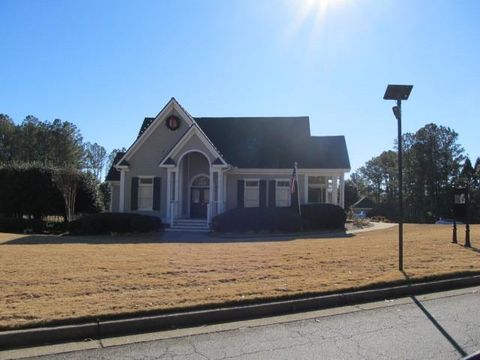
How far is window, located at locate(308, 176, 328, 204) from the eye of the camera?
2884cm

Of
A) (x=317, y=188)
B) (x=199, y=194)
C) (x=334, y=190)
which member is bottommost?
(x=199, y=194)

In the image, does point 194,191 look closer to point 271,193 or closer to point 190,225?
point 190,225

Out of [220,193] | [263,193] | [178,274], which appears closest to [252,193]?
[263,193]

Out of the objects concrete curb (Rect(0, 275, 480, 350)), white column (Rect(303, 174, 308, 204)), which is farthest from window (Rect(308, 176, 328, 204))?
concrete curb (Rect(0, 275, 480, 350))

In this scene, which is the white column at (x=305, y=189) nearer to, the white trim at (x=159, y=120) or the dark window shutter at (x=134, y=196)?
the white trim at (x=159, y=120)

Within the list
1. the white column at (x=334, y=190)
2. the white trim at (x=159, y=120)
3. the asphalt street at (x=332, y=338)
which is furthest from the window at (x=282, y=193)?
the asphalt street at (x=332, y=338)

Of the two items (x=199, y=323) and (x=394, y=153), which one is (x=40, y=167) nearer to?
(x=199, y=323)

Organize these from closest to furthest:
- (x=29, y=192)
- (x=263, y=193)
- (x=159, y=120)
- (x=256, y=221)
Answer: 1. (x=256, y=221)
2. (x=159, y=120)
3. (x=263, y=193)
4. (x=29, y=192)

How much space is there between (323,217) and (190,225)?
708 cm

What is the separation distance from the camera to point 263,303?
25.4ft

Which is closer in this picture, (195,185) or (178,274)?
(178,274)

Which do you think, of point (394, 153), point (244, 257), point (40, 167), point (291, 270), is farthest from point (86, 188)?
point (394, 153)

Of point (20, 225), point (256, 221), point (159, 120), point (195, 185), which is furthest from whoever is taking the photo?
point (195, 185)

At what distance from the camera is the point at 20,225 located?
2622cm
